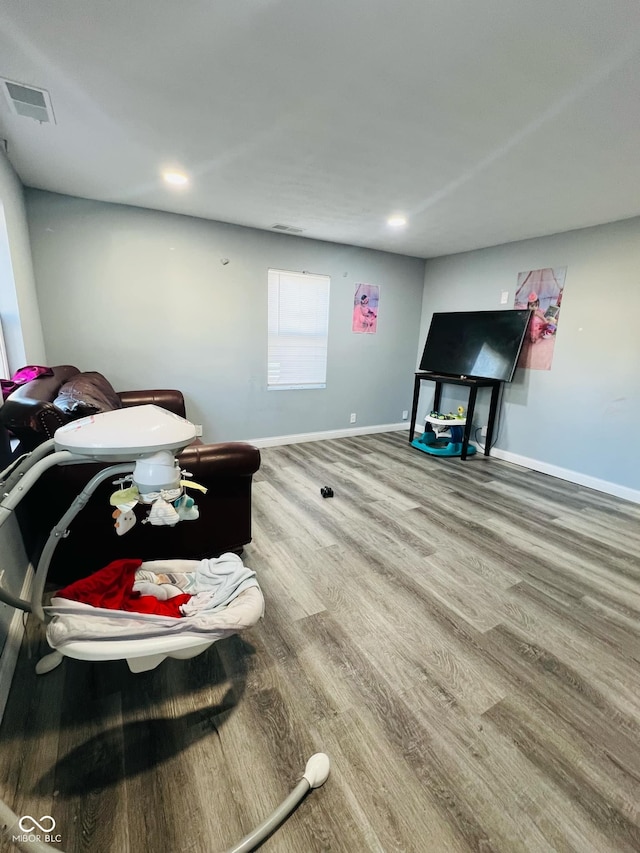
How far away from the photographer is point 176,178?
102 inches

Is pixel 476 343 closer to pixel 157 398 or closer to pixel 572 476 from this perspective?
pixel 572 476

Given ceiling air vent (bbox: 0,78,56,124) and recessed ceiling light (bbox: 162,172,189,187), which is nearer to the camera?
ceiling air vent (bbox: 0,78,56,124)

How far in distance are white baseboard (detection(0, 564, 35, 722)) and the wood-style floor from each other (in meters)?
0.04

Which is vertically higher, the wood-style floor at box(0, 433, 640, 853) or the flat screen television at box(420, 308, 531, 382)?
the flat screen television at box(420, 308, 531, 382)

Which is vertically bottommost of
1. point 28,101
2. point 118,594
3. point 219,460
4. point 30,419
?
point 118,594

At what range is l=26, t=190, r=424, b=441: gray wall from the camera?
3158 mm

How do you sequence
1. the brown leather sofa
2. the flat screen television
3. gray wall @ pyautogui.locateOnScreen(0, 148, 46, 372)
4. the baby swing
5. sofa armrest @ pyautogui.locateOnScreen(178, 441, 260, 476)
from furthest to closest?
the flat screen television → gray wall @ pyautogui.locateOnScreen(0, 148, 46, 372) → sofa armrest @ pyautogui.locateOnScreen(178, 441, 260, 476) → the brown leather sofa → the baby swing

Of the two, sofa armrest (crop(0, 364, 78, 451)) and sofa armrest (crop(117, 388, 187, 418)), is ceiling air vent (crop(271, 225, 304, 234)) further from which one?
sofa armrest (crop(0, 364, 78, 451))

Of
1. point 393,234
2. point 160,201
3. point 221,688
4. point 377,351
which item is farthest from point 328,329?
point 221,688

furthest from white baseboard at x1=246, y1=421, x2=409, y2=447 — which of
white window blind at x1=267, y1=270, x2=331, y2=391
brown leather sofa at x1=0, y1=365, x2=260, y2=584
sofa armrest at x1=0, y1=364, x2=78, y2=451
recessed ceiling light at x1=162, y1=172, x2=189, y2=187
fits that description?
sofa armrest at x1=0, y1=364, x2=78, y2=451

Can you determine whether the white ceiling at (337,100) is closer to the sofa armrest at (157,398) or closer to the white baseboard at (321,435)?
the sofa armrest at (157,398)

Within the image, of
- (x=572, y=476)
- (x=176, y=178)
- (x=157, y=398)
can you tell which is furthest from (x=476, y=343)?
(x=157, y=398)

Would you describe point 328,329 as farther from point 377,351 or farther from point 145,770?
point 145,770

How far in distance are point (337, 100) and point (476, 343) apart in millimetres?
3221
